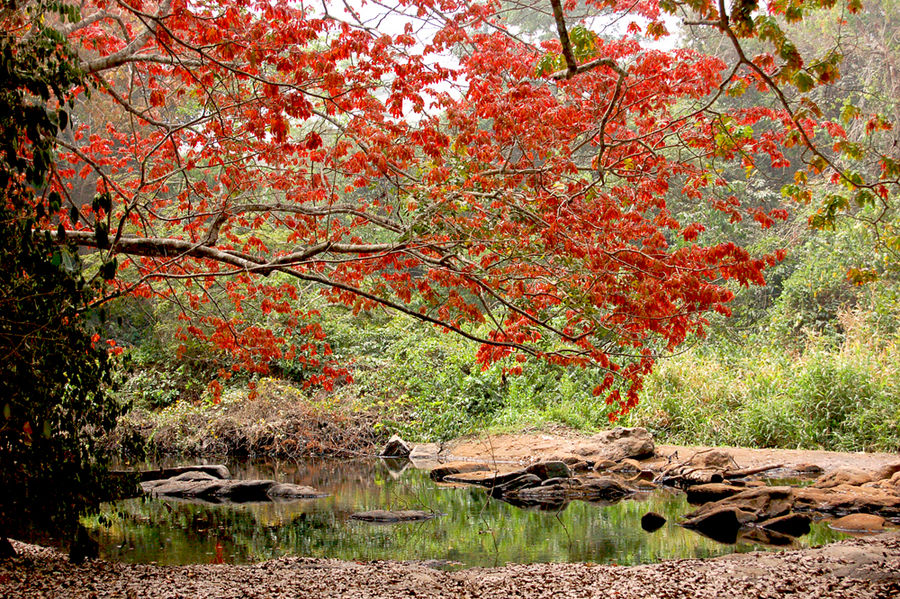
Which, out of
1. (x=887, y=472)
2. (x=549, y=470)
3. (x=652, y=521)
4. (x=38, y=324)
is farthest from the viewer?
(x=549, y=470)

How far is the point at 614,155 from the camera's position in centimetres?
838

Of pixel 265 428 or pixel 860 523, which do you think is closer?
pixel 860 523

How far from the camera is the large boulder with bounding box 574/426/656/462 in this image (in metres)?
11.7

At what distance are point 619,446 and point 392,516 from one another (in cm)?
508

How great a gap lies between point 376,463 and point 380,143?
8413 millimetres

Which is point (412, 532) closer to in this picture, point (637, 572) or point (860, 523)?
point (637, 572)

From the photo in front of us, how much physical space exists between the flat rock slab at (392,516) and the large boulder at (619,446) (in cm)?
442

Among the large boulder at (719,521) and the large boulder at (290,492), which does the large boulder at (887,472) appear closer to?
the large boulder at (719,521)

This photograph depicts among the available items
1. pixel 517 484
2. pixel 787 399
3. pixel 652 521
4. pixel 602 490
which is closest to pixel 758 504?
pixel 652 521

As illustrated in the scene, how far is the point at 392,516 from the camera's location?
8.09 m

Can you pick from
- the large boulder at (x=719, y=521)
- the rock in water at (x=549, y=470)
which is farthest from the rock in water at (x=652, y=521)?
the rock in water at (x=549, y=470)

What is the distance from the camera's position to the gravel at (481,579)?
493 cm

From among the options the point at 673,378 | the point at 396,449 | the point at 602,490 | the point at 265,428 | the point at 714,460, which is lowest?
the point at 602,490

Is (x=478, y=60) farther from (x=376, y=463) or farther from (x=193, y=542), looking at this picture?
(x=376, y=463)
